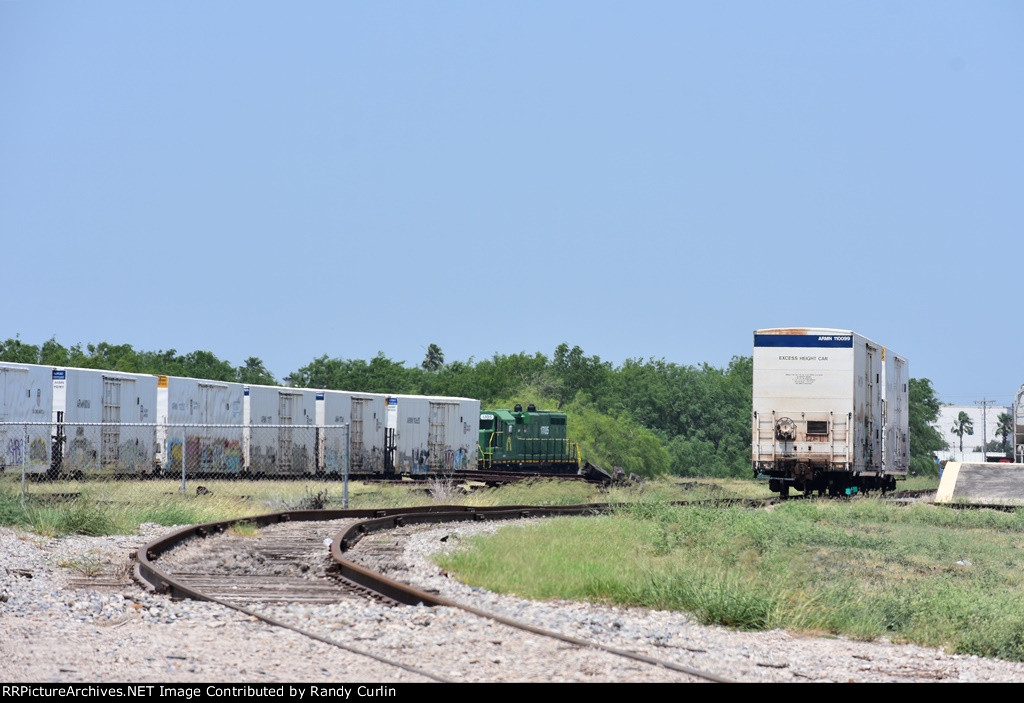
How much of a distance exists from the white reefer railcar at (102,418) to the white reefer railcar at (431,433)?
465 inches

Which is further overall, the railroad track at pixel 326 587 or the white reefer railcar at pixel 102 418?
the white reefer railcar at pixel 102 418

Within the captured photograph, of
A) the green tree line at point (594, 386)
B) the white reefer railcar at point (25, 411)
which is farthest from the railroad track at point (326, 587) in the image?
the green tree line at point (594, 386)

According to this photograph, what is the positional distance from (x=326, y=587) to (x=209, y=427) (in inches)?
825

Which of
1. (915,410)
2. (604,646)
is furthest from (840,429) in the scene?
(915,410)

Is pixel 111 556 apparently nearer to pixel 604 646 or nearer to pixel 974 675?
pixel 604 646

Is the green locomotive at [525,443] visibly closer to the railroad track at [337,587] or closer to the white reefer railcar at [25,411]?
the white reefer railcar at [25,411]

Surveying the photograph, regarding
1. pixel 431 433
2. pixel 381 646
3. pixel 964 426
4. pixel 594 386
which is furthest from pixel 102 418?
pixel 964 426

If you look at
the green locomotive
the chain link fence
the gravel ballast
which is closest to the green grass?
the gravel ballast

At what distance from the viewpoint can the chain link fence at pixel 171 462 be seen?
2384cm

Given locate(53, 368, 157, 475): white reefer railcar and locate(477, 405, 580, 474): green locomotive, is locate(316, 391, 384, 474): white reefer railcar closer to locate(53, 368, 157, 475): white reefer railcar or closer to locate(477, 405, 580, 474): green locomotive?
locate(477, 405, 580, 474): green locomotive

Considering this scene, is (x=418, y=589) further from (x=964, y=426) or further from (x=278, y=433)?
(x=964, y=426)

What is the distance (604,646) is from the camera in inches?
322

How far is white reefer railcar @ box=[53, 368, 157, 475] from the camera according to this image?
29.2 m
